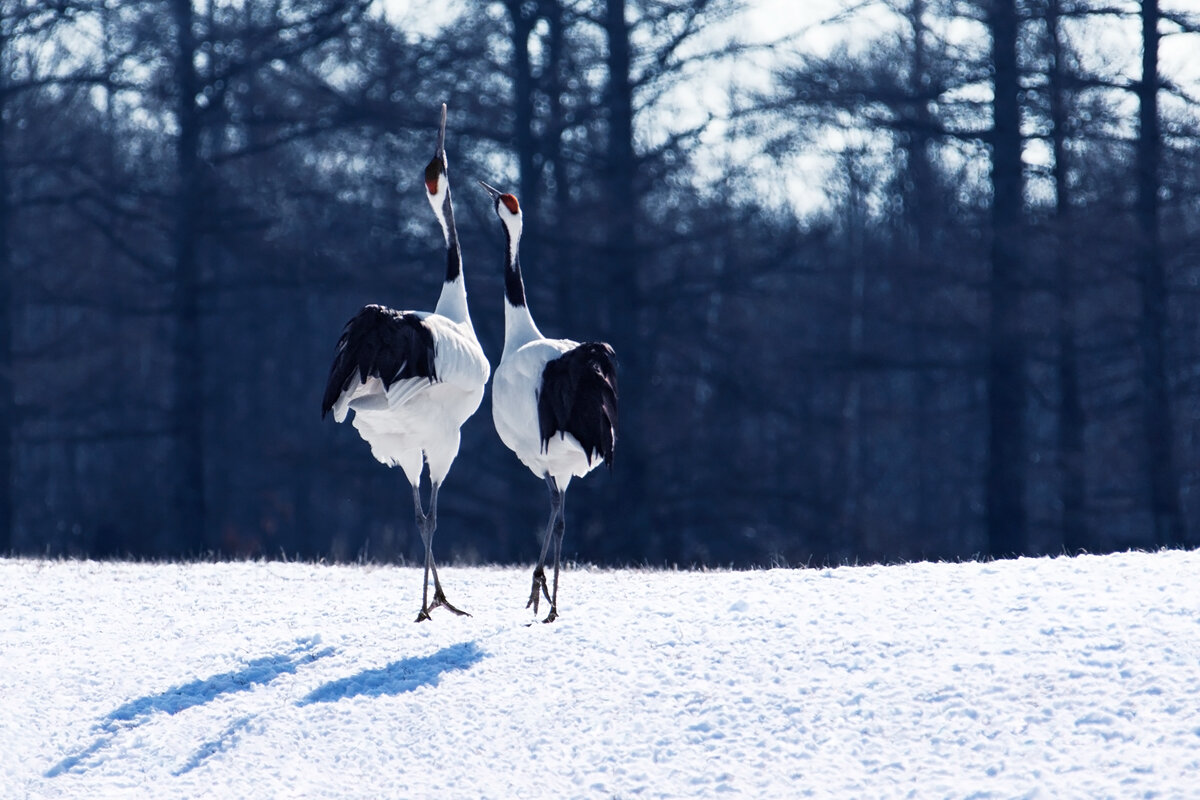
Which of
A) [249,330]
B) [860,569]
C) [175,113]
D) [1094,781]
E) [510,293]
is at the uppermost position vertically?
[175,113]

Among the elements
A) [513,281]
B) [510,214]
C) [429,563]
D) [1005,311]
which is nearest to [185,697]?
[429,563]

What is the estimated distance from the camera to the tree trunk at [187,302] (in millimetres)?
22984

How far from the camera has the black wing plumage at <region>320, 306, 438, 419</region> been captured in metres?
7.98

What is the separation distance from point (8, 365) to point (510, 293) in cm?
1682

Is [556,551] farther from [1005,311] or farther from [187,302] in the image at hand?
[187,302]

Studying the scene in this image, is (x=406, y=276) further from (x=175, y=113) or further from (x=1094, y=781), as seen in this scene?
(x=1094, y=781)

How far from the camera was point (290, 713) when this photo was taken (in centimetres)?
713

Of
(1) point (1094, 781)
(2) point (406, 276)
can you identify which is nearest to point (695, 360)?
(2) point (406, 276)

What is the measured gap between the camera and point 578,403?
8.16 m

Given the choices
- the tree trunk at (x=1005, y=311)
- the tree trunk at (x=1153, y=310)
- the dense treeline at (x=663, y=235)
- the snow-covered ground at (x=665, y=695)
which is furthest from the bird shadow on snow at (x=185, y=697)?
the tree trunk at (x=1153, y=310)

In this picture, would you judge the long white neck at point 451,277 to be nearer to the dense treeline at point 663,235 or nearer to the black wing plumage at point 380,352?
the black wing plumage at point 380,352

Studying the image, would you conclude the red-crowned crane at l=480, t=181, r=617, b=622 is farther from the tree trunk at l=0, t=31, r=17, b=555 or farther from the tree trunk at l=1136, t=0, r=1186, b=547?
the tree trunk at l=0, t=31, r=17, b=555

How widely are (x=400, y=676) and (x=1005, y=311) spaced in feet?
49.3

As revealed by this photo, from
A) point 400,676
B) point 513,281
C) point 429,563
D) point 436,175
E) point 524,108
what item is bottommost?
point 400,676
